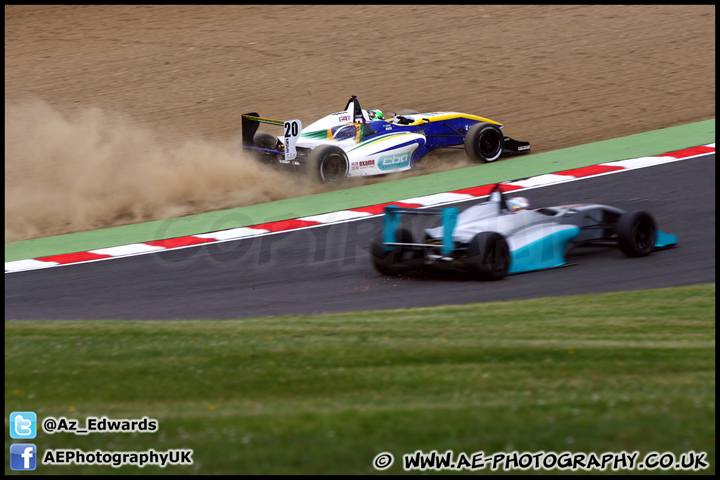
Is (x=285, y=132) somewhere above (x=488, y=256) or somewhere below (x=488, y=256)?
above

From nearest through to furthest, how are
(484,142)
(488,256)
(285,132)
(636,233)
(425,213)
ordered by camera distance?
(488,256) → (425,213) → (636,233) → (285,132) → (484,142)

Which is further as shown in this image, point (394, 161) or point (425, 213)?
point (394, 161)

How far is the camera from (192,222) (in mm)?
13922

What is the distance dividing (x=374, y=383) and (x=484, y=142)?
11.5 metres

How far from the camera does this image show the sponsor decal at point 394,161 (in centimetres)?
1566

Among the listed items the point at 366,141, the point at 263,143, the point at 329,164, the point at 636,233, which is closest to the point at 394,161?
the point at 366,141

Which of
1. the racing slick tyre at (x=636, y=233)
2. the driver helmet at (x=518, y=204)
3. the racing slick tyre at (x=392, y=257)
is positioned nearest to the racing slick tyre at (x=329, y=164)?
the racing slick tyre at (x=392, y=257)

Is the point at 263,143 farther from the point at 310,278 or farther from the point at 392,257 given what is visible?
the point at 392,257

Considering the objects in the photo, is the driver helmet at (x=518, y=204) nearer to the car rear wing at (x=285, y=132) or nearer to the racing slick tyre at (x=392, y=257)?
the racing slick tyre at (x=392, y=257)

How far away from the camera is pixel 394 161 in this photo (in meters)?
15.8

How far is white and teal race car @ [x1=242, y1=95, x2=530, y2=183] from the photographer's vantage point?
596 inches

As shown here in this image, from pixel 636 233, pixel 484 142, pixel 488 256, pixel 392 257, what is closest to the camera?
pixel 488 256

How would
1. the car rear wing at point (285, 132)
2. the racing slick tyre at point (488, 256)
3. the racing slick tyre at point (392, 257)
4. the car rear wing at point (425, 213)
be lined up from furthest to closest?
the car rear wing at point (285, 132) < the racing slick tyre at point (392, 257) < the car rear wing at point (425, 213) < the racing slick tyre at point (488, 256)

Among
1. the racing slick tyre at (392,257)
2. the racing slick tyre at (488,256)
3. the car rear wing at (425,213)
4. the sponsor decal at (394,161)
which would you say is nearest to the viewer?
the racing slick tyre at (488,256)
